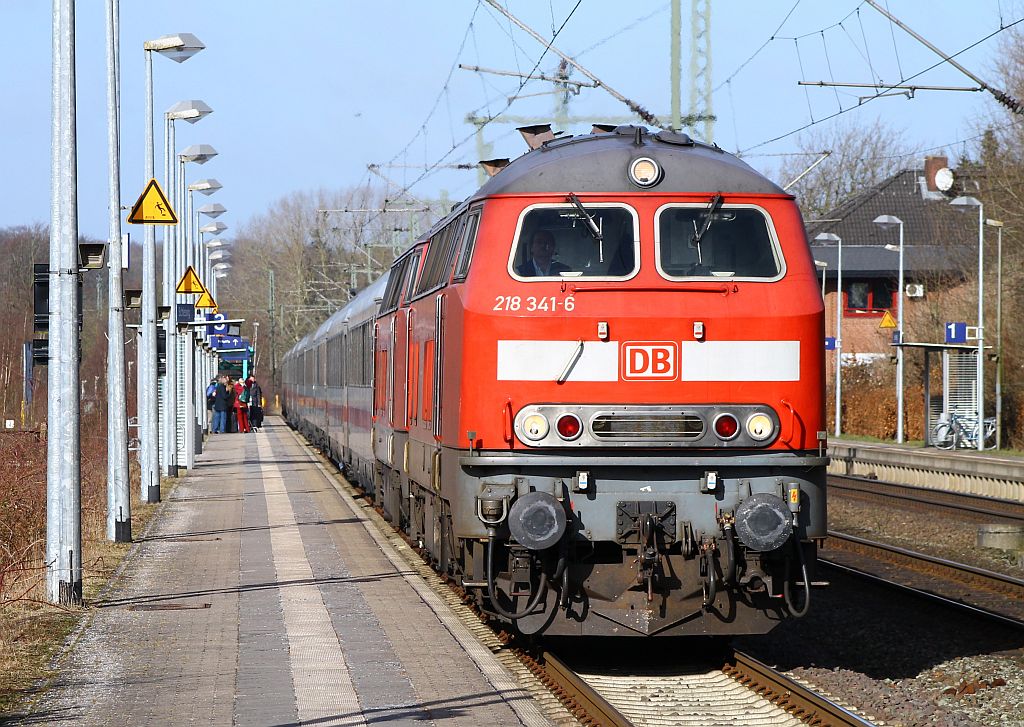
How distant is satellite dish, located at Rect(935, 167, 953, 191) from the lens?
26391mm

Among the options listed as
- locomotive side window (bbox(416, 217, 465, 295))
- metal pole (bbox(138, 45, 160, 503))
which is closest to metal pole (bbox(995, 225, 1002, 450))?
metal pole (bbox(138, 45, 160, 503))

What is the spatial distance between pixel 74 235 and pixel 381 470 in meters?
5.73

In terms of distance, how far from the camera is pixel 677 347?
923 centimetres

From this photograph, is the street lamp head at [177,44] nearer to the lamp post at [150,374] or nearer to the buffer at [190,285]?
the lamp post at [150,374]

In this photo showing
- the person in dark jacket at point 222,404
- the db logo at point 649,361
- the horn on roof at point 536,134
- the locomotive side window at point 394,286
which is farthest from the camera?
the person in dark jacket at point 222,404

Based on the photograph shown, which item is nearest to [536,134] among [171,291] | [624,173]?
[624,173]

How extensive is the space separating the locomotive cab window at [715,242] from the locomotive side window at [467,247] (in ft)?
4.01

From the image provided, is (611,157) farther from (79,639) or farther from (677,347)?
(79,639)

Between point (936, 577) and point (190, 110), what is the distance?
55.0 ft

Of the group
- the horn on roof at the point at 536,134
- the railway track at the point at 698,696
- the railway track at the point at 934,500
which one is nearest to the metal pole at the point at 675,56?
the railway track at the point at 934,500

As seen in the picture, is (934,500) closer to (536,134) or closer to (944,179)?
(944,179)

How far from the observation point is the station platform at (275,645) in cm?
807

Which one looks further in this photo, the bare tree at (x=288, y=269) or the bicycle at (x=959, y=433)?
the bare tree at (x=288, y=269)

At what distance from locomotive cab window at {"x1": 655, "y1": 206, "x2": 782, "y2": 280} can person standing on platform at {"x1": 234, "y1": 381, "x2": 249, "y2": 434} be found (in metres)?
41.8
